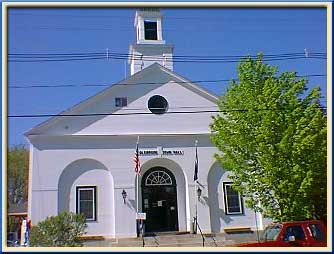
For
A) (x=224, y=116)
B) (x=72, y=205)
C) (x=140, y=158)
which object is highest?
(x=224, y=116)

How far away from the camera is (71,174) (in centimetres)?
2434

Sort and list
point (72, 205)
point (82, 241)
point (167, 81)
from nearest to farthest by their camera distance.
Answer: point (82, 241)
point (72, 205)
point (167, 81)

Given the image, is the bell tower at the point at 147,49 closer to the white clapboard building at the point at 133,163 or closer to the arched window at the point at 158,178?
the white clapboard building at the point at 133,163

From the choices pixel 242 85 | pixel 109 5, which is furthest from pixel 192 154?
pixel 109 5

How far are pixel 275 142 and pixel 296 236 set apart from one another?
6.09 meters

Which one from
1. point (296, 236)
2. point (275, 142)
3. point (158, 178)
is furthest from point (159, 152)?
point (296, 236)

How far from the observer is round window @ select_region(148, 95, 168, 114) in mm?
25562

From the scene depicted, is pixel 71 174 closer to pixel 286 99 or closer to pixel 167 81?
pixel 167 81

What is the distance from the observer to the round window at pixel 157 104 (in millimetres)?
25562

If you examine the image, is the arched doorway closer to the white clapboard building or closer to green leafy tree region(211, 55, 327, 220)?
the white clapboard building

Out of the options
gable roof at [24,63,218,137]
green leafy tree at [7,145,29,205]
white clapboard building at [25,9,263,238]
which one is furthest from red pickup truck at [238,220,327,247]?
green leafy tree at [7,145,29,205]

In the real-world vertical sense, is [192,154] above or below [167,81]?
below

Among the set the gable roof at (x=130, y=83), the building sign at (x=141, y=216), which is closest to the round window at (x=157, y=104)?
the gable roof at (x=130, y=83)

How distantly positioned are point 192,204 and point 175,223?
4.20 feet
